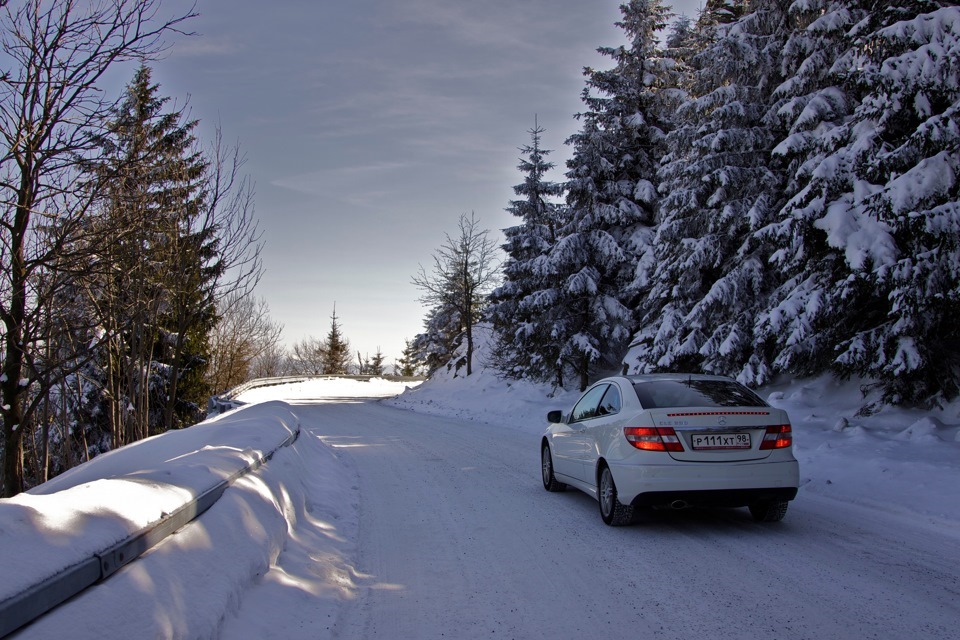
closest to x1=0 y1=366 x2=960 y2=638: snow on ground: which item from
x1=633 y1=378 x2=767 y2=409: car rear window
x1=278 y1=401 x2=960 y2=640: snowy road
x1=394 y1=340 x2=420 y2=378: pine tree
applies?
x1=278 y1=401 x2=960 y2=640: snowy road

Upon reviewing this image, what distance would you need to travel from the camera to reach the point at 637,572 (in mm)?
5105

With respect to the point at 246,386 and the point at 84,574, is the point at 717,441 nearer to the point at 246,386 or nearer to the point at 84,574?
the point at 84,574

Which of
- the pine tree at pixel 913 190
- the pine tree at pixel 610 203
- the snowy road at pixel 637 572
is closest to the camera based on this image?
the snowy road at pixel 637 572

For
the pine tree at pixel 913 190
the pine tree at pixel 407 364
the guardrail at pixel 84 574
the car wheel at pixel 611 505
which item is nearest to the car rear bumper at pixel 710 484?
the car wheel at pixel 611 505

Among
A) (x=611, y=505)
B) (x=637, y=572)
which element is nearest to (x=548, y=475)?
(x=611, y=505)

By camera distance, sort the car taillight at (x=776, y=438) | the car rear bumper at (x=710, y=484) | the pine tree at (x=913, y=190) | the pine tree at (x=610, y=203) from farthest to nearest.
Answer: the pine tree at (x=610, y=203) → the pine tree at (x=913, y=190) → the car taillight at (x=776, y=438) → the car rear bumper at (x=710, y=484)

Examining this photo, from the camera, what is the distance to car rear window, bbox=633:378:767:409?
655 centimetres

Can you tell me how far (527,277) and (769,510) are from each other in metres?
20.8

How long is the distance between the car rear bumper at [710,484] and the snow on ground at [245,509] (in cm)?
185

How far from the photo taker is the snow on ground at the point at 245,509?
9.28 feet

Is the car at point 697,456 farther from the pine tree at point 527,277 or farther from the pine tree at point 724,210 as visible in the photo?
the pine tree at point 527,277

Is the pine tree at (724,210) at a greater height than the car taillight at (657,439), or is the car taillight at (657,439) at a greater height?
the pine tree at (724,210)

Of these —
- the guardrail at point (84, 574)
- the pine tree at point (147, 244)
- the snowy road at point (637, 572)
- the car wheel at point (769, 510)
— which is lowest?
the snowy road at point (637, 572)

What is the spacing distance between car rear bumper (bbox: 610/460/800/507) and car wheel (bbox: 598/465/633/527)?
309mm
